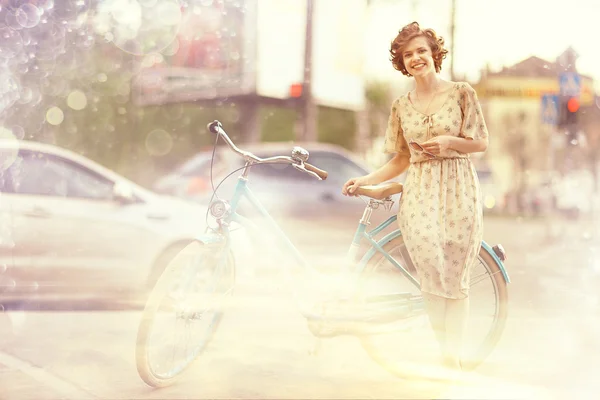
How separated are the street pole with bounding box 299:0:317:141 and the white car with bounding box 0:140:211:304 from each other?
10.6 metres

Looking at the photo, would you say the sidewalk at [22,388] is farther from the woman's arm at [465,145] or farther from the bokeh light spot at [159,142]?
the bokeh light spot at [159,142]

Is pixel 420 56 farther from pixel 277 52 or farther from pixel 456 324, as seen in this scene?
pixel 277 52

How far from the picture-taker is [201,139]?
42.3m

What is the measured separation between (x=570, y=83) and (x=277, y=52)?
11252 millimetres

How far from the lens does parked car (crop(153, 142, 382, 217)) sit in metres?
10.9

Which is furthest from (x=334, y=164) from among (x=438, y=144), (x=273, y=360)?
(x=438, y=144)

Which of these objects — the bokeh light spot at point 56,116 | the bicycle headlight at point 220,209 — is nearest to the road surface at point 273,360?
the bicycle headlight at point 220,209

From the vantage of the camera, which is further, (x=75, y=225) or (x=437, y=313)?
(x=75, y=225)

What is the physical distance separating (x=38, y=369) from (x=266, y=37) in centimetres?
1897

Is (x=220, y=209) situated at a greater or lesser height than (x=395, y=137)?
lesser

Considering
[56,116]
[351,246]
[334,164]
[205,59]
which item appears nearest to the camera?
[351,246]

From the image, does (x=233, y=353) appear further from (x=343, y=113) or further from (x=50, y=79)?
(x=343, y=113)

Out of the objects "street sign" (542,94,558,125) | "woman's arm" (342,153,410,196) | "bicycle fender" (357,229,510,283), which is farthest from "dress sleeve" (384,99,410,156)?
"street sign" (542,94,558,125)

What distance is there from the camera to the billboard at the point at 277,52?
2261 cm
